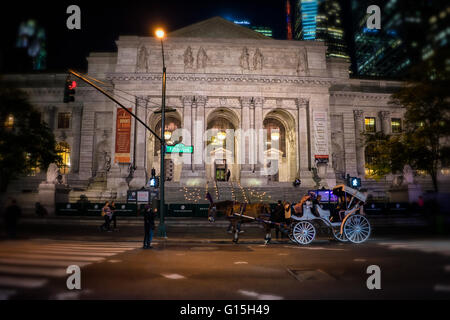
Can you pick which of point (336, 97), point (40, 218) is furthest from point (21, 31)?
point (336, 97)

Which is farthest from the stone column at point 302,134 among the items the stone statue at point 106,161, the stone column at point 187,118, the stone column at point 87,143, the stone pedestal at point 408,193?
the stone column at point 87,143

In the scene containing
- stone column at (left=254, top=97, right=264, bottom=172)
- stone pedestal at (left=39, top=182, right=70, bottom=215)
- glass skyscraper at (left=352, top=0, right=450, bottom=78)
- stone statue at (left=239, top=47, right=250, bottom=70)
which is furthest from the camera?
stone statue at (left=239, top=47, right=250, bottom=70)

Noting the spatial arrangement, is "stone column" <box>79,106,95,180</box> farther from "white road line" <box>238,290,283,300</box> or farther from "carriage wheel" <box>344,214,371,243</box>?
"white road line" <box>238,290,283,300</box>

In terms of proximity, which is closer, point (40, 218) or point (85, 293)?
point (85, 293)

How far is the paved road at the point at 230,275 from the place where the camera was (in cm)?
546

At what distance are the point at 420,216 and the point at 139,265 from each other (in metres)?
22.5

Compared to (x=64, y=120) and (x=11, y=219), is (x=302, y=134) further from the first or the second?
(x=64, y=120)

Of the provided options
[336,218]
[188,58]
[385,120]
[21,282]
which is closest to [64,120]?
[188,58]

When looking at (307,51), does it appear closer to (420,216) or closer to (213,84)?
(213,84)

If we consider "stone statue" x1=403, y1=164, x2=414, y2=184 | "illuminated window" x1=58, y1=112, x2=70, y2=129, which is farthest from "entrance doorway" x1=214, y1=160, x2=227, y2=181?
"stone statue" x1=403, y1=164, x2=414, y2=184

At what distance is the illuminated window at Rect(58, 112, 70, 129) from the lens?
144ft

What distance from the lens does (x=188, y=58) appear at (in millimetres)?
39812
